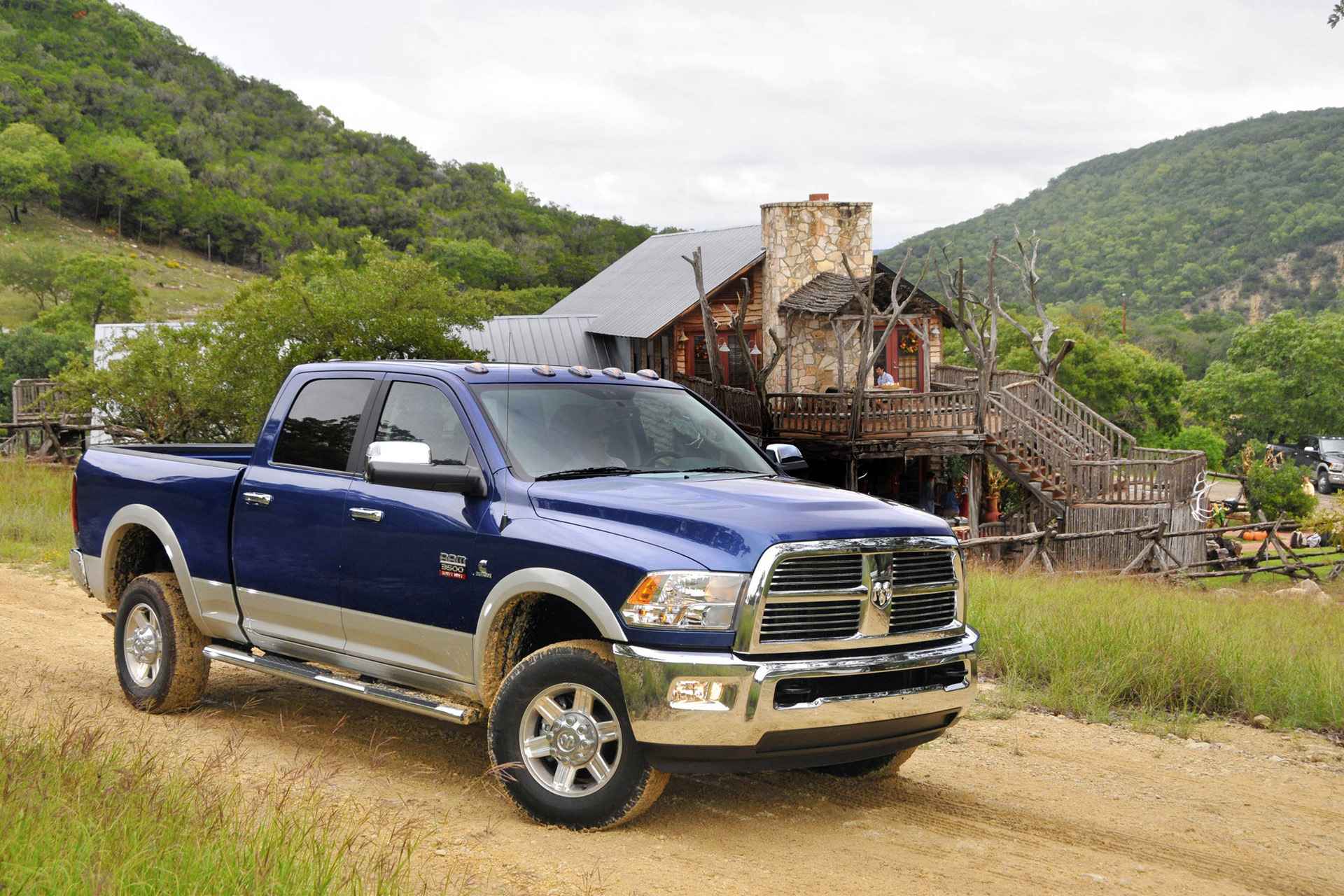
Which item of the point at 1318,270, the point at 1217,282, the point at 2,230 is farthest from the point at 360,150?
the point at 1318,270

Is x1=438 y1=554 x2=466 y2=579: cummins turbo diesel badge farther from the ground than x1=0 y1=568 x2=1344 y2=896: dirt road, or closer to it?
farther from the ground

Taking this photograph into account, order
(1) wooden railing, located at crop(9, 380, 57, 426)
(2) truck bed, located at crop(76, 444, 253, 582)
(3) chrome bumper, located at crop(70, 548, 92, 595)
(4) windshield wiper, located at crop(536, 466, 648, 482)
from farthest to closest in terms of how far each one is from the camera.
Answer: (1) wooden railing, located at crop(9, 380, 57, 426), (3) chrome bumper, located at crop(70, 548, 92, 595), (2) truck bed, located at crop(76, 444, 253, 582), (4) windshield wiper, located at crop(536, 466, 648, 482)

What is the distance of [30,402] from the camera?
3844 cm

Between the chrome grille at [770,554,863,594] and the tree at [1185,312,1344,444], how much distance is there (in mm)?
→ 66303

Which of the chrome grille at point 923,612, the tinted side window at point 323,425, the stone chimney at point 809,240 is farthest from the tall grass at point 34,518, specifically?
the stone chimney at point 809,240


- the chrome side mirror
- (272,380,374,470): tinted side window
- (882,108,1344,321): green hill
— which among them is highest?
(882,108,1344,321): green hill

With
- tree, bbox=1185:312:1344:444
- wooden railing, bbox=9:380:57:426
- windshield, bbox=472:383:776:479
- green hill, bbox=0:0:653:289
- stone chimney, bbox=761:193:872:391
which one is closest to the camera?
windshield, bbox=472:383:776:479

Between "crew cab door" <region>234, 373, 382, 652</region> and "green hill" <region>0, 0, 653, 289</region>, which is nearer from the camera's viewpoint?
"crew cab door" <region>234, 373, 382, 652</region>

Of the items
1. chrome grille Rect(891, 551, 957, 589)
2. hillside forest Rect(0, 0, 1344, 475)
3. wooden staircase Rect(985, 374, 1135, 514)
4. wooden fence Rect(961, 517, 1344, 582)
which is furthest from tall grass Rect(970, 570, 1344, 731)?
hillside forest Rect(0, 0, 1344, 475)

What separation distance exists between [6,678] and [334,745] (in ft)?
9.23

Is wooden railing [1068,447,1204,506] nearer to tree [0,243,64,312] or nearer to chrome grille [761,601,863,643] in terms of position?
chrome grille [761,601,863,643]

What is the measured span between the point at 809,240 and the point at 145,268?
247ft

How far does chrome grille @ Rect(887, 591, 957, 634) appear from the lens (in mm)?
5125

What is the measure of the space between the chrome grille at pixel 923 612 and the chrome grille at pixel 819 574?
11.3 inches
